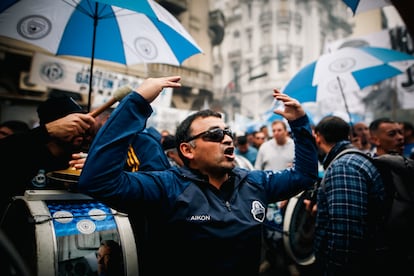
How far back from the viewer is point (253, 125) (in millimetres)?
13328

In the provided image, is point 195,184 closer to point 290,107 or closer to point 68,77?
point 290,107

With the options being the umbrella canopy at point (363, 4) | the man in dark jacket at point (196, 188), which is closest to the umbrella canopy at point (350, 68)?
the umbrella canopy at point (363, 4)

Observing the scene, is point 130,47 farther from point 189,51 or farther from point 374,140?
point 374,140

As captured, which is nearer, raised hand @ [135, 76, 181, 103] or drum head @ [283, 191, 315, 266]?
raised hand @ [135, 76, 181, 103]

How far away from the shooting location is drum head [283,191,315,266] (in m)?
4.14

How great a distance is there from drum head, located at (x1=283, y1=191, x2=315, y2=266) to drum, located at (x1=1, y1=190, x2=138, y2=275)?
2969 millimetres

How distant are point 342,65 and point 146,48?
2912 millimetres

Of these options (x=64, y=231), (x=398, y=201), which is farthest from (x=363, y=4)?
(x=64, y=231)

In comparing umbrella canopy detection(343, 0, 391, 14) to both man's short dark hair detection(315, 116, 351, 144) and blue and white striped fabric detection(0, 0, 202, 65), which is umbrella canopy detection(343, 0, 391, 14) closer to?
man's short dark hair detection(315, 116, 351, 144)

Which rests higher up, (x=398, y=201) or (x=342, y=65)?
(x=342, y=65)

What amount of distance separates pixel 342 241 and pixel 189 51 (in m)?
2.56

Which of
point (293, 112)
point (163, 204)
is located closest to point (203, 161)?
point (163, 204)

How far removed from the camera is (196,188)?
172 centimetres

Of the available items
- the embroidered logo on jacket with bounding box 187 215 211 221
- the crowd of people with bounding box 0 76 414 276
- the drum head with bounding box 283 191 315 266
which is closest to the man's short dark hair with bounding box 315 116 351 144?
the crowd of people with bounding box 0 76 414 276
